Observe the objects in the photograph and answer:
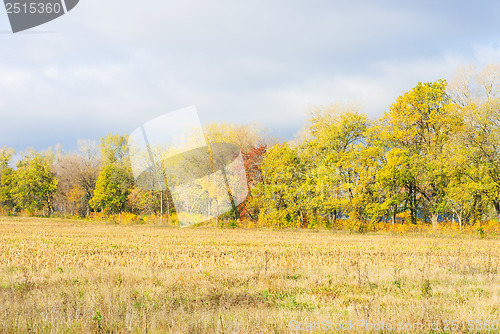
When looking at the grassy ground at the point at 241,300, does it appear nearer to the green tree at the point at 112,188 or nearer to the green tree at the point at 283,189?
the green tree at the point at 283,189

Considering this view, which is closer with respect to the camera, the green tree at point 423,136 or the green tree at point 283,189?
the green tree at point 423,136

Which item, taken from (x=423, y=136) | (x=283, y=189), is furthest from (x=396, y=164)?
(x=283, y=189)

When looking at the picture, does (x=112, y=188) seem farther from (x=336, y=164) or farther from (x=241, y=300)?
(x=241, y=300)

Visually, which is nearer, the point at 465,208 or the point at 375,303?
the point at 375,303

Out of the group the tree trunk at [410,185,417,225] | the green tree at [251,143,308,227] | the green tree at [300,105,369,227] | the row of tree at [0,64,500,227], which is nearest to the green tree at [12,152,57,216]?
the row of tree at [0,64,500,227]

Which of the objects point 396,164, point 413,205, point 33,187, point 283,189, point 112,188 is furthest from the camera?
point 33,187

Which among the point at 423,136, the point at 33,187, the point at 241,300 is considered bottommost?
the point at 241,300

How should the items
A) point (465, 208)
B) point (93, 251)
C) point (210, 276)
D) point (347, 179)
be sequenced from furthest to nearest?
1. point (347, 179)
2. point (465, 208)
3. point (93, 251)
4. point (210, 276)

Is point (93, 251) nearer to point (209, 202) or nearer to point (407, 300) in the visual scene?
point (407, 300)

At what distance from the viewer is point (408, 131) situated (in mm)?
38875

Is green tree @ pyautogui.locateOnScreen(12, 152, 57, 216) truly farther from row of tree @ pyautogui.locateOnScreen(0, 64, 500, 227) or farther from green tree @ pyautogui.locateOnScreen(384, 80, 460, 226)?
green tree @ pyautogui.locateOnScreen(384, 80, 460, 226)

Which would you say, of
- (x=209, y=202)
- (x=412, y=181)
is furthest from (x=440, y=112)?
(x=209, y=202)

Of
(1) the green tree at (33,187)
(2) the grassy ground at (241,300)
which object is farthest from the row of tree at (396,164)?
(1) the green tree at (33,187)

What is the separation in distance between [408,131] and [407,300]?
112 feet
